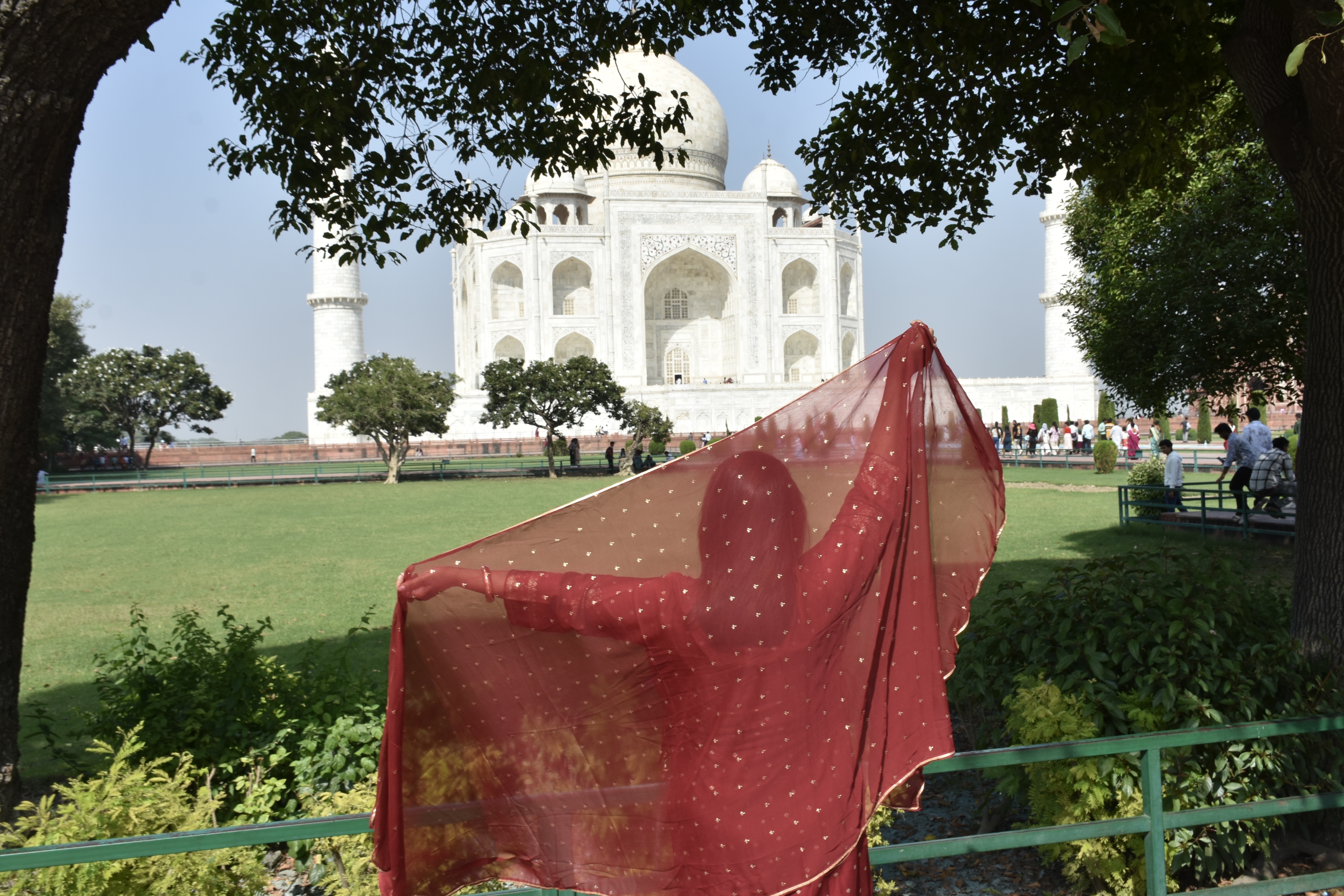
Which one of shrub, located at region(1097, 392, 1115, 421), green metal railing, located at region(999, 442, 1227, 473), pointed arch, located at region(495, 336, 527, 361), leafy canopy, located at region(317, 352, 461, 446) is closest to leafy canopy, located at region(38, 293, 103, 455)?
leafy canopy, located at region(317, 352, 461, 446)

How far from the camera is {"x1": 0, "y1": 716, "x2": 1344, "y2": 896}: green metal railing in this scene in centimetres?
139

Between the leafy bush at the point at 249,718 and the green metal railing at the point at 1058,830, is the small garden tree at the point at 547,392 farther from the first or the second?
the green metal railing at the point at 1058,830

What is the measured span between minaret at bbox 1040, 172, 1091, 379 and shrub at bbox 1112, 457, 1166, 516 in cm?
2230

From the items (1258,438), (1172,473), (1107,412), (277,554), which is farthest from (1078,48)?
(1107,412)

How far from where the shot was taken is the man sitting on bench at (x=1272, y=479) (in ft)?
25.9

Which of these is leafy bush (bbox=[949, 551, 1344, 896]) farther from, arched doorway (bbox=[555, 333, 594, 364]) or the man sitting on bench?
arched doorway (bbox=[555, 333, 594, 364])

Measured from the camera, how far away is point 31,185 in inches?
89.7

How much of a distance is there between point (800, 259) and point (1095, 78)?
3224 centimetres

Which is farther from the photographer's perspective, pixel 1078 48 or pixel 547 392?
pixel 547 392

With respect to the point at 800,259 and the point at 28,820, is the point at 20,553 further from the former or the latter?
the point at 800,259

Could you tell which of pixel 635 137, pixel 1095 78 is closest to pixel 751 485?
pixel 1095 78

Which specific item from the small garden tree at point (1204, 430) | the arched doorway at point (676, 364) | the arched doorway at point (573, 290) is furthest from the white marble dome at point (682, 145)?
the small garden tree at point (1204, 430)

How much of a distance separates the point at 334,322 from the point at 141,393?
848cm

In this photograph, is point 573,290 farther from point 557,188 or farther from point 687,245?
point 687,245
